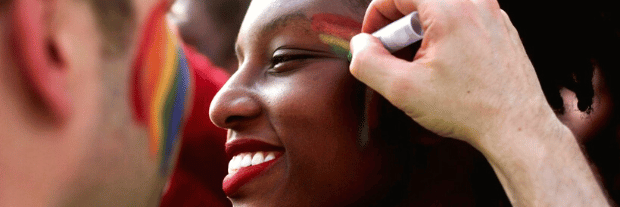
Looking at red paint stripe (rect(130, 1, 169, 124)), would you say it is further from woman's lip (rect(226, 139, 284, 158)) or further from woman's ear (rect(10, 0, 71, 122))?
woman's lip (rect(226, 139, 284, 158))

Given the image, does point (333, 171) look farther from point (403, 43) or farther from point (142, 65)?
point (142, 65)

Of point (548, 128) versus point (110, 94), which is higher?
point (110, 94)

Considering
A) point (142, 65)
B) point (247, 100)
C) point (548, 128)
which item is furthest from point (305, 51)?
point (142, 65)

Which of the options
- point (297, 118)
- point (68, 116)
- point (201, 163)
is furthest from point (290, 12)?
point (68, 116)

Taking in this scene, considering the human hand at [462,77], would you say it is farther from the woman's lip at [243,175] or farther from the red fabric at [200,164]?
the red fabric at [200,164]

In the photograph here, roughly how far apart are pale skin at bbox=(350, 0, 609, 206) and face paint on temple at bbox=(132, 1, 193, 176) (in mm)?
455

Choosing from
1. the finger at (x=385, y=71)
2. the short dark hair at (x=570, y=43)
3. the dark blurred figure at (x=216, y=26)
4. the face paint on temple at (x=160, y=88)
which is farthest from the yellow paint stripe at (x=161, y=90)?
the dark blurred figure at (x=216, y=26)

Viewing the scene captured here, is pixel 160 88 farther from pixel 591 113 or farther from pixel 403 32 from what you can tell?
pixel 591 113

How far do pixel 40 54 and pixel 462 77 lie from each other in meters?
0.64

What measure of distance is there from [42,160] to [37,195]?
0.7 inches

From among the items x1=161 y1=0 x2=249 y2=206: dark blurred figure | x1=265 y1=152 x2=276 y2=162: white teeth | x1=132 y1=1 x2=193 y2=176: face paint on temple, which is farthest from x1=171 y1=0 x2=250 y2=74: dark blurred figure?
→ x1=132 y1=1 x2=193 y2=176: face paint on temple

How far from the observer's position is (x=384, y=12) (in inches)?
37.9

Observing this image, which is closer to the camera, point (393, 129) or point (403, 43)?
point (403, 43)

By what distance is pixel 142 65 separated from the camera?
0.38m
